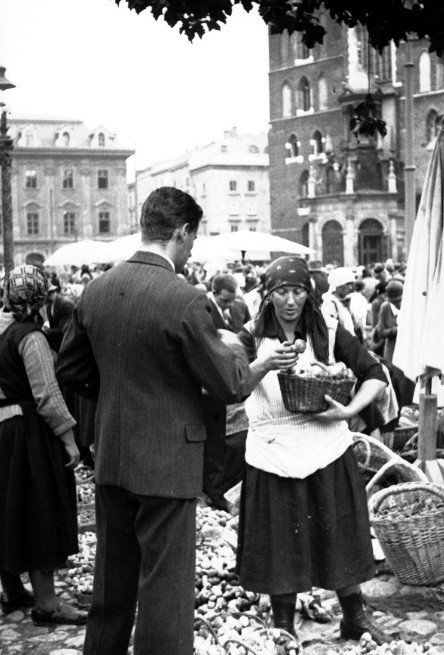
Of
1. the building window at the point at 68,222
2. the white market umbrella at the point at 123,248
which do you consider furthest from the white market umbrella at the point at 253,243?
the building window at the point at 68,222

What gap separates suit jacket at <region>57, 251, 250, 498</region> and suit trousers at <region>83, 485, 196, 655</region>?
9 cm

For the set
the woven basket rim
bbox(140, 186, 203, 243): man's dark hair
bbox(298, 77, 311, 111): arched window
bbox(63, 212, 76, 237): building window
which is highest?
bbox(298, 77, 311, 111): arched window

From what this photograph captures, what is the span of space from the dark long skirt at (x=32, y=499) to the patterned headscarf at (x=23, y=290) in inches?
20.5

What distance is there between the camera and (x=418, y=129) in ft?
188

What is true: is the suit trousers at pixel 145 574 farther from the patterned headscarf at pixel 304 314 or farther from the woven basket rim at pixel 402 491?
the woven basket rim at pixel 402 491

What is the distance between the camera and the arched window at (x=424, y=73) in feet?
185

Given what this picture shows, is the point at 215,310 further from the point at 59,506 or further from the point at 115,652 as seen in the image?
the point at 115,652

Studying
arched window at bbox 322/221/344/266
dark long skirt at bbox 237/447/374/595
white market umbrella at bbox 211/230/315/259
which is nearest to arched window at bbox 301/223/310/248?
arched window at bbox 322/221/344/266

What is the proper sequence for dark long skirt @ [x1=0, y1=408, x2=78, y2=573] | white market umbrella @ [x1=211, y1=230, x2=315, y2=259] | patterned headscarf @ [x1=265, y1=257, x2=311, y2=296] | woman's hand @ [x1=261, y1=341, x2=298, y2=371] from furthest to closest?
white market umbrella @ [x1=211, y1=230, x2=315, y2=259]
dark long skirt @ [x1=0, y1=408, x2=78, y2=573]
patterned headscarf @ [x1=265, y1=257, x2=311, y2=296]
woman's hand @ [x1=261, y1=341, x2=298, y2=371]

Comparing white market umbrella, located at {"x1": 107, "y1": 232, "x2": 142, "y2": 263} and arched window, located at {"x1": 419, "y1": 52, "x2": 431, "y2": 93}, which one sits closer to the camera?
white market umbrella, located at {"x1": 107, "y1": 232, "x2": 142, "y2": 263}

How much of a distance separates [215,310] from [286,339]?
569 centimetres

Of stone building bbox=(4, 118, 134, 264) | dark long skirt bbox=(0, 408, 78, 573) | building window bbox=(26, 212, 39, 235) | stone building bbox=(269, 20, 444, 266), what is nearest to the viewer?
dark long skirt bbox=(0, 408, 78, 573)

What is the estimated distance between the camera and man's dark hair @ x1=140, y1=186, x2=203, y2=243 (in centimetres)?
385

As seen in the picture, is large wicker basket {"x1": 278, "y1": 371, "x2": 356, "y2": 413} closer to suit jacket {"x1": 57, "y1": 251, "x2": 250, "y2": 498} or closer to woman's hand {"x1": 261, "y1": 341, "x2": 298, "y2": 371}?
woman's hand {"x1": 261, "y1": 341, "x2": 298, "y2": 371}
